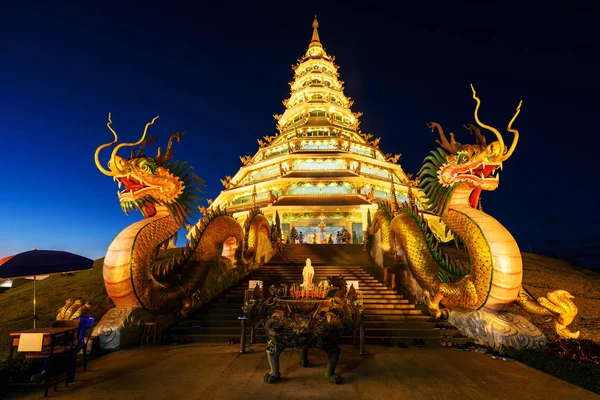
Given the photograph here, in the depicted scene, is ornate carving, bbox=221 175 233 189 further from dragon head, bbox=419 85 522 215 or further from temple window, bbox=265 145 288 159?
dragon head, bbox=419 85 522 215

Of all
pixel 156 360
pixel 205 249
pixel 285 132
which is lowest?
pixel 156 360

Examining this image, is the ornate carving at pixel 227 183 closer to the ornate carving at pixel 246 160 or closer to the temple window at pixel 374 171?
the ornate carving at pixel 246 160

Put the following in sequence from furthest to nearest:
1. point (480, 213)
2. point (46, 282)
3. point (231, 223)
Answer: point (46, 282), point (231, 223), point (480, 213)

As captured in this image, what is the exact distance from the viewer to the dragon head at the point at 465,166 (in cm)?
761

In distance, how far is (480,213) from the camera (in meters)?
7.75

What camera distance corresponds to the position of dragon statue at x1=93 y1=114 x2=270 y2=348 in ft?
23.1

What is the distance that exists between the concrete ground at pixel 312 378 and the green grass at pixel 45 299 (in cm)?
694

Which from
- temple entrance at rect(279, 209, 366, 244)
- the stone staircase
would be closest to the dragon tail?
the stone staircase

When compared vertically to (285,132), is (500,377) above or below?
below

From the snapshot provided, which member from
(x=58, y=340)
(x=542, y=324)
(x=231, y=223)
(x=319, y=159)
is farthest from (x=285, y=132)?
(x=58, y=340)

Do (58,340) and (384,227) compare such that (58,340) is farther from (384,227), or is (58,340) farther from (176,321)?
(384,227)

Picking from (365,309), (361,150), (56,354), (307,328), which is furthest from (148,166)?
(361,150)

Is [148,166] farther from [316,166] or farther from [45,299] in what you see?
[316,166]

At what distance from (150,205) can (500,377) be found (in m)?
8.83
